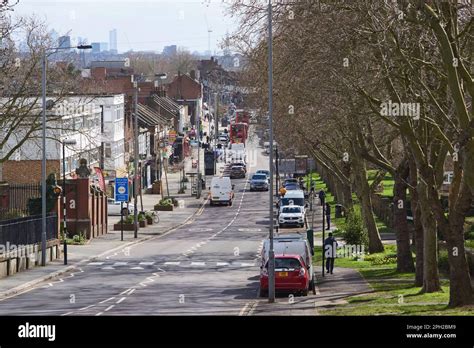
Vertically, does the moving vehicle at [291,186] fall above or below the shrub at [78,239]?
above

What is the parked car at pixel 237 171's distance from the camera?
118438 millimetres

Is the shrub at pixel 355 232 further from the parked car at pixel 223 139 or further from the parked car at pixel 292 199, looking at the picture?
the parked car at pixel 223 139

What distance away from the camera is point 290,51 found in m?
30.3

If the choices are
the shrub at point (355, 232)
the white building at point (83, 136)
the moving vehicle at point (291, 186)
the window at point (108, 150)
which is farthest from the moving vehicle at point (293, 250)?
the moving vehicle at point (291, 186)

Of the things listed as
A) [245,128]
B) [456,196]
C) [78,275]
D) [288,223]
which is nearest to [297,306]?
[456,196]

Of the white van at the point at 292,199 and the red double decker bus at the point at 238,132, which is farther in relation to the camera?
the red double decker bus at the point at 238,132

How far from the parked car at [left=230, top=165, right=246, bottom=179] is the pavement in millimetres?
45832

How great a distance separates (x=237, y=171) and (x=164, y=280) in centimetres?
7882

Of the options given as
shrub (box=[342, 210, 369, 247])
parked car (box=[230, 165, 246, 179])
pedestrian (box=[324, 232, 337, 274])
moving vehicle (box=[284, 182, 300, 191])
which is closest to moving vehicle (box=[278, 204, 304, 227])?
shrub (box=[342, 210, 369, 247])

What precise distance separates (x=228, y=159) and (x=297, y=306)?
10960 cm

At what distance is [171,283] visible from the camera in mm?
38531

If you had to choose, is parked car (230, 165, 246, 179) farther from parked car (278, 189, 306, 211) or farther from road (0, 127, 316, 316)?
road (0, 127, 316, 316)

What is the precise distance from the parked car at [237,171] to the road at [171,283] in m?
48.1

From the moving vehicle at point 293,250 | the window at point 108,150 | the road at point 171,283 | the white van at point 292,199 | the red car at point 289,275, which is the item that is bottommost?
the road at point 171,283
